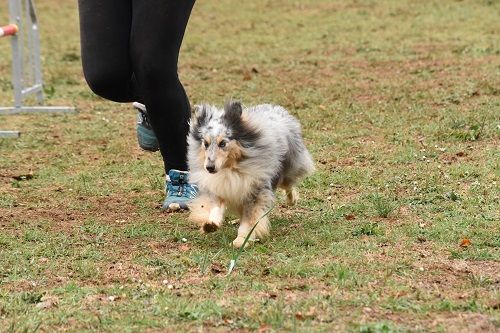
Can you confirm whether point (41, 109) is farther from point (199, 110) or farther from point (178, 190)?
point (199, 110)

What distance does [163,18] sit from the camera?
506 centimetres

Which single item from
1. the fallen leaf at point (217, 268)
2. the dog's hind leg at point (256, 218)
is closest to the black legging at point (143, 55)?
the dog's hind leg at point (256, 218)

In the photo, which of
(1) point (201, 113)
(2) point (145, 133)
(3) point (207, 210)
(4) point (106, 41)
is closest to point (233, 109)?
(1) point (201, 113)

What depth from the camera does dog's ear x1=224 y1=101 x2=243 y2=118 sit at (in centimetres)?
499

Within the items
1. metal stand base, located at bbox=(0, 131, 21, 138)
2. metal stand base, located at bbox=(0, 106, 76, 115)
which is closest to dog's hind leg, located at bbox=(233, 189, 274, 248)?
metal stand base, located at bbox=(0, 131, 21, 138)

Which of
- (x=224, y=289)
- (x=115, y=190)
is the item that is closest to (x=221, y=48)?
(x=115, y=190)

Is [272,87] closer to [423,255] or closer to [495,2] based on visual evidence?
[423,255]

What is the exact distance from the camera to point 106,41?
524 centimetres

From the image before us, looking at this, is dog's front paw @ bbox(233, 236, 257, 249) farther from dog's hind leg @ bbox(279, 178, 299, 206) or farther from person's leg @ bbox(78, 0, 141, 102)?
person's leg @ bbox(78, 0, 141, 102)

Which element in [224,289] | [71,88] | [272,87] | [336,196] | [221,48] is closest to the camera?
[224,289]

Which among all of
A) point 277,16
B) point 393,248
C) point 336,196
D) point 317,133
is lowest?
point 277,16

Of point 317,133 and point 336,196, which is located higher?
point 336,196

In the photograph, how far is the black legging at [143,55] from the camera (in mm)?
5086

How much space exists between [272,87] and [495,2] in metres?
6.89
